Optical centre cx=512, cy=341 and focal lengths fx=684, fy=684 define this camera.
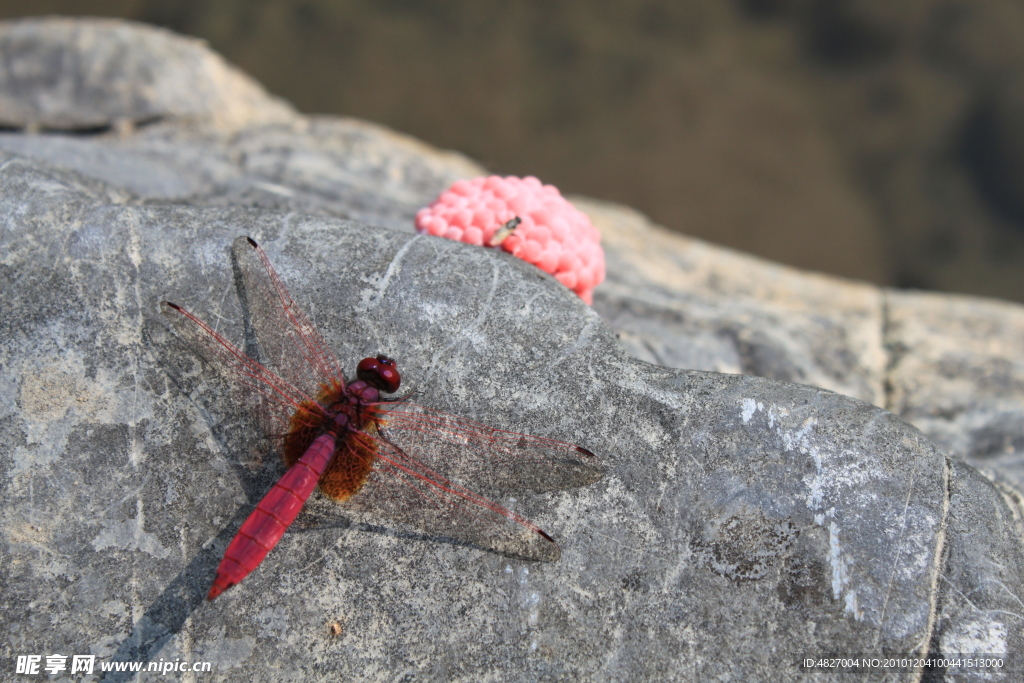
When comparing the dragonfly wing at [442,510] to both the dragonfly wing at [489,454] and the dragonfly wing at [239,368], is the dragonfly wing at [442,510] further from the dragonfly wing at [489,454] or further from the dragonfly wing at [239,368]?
the dragonfly wing at [239,368]

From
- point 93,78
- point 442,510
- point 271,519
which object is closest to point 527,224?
point 442,510

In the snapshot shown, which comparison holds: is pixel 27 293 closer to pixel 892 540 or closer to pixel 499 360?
pixel 499 360

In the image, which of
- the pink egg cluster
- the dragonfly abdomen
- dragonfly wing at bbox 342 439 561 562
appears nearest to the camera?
the dragonfly abdomen

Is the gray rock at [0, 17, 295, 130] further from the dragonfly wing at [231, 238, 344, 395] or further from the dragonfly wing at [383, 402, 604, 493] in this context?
the dragonfly wing at [383, 402, 604, 493]

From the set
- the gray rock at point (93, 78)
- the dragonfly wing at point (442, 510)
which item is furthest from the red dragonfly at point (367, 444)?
the gray rock at point (93, 78)

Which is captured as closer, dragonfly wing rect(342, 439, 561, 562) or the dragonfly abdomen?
the dragonfly abdomen

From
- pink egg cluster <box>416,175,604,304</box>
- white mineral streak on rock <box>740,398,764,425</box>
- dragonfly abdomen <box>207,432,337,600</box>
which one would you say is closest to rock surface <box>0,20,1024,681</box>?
white mineral streak on rock <box>740,398,764,425</box>

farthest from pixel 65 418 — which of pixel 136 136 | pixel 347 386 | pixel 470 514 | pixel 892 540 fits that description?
pixel 136 136
